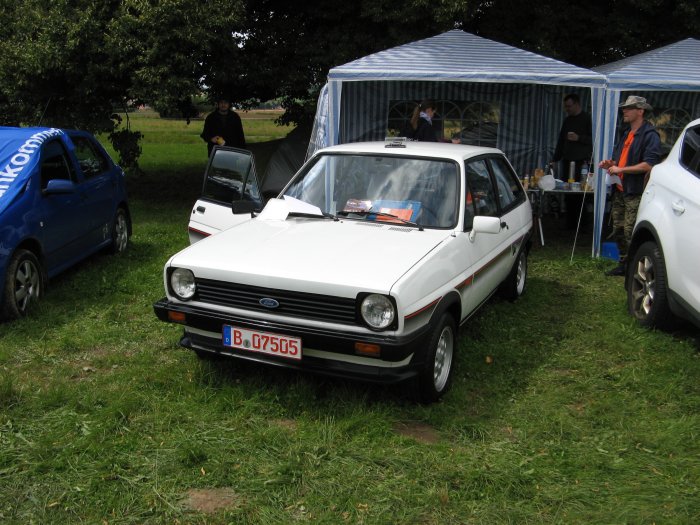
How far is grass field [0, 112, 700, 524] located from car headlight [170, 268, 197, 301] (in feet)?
2.13

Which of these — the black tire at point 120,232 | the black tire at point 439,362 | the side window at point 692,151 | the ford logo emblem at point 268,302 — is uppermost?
the side window at point 692,151

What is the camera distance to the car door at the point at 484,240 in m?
5.05

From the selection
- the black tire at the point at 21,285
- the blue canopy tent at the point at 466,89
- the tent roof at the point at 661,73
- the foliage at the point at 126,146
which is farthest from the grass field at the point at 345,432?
the foliage at the point at 126,146

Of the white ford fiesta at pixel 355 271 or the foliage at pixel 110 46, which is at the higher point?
the foliage at pixel 110 46

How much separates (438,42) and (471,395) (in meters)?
6.71

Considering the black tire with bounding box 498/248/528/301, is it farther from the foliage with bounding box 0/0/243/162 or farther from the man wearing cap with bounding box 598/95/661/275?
the foliage with bounding box 0/0/243/162

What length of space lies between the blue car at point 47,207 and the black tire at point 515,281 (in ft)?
13.6

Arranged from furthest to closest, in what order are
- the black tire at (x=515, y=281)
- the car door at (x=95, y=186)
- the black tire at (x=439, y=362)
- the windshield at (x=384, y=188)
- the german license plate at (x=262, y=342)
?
the car door at (x=95, y=186) → the black tire at (x=515, y=281) → the windshield at (x=384, y=188) → the black tire at (x=439, y=362) → the german license plate at (x=262, y=342)

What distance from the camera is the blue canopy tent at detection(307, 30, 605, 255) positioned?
8648mm

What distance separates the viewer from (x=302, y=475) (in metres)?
3.61

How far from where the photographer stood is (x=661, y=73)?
862 centimetres

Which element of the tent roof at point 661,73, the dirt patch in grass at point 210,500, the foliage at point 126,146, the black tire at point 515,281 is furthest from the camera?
the foliage at point 126,146

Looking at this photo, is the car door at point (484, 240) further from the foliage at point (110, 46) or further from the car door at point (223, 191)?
the foliage at point (110, 46)

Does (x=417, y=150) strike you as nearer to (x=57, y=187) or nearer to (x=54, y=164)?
(x=57, y=187)
